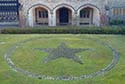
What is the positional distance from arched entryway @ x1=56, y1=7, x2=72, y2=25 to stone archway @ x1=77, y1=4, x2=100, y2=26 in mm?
1809

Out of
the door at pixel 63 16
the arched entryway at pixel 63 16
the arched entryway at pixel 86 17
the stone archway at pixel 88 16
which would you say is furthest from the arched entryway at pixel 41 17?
the arched entryway at pixel 86 17

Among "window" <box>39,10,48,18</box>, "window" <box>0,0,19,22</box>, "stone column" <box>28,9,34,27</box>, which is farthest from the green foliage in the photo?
"window" <box>0,0,19,22</box>

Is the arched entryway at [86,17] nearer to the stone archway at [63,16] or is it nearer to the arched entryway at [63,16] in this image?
the stone archway at [63,16]

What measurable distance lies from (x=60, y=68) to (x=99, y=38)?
970cm

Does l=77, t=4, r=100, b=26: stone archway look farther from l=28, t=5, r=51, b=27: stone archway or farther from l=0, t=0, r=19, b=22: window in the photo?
l=0, t=0, r=19, b=22: window

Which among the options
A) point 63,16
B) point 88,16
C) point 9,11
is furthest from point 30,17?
point 88,16

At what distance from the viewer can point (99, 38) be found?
32.4 metres

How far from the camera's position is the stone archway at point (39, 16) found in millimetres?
42719

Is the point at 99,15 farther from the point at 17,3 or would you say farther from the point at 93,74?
the point at 93,74

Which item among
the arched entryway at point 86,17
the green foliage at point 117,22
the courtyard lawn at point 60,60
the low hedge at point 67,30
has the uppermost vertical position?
the arched entryway at point 86,17

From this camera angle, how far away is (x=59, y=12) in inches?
1740

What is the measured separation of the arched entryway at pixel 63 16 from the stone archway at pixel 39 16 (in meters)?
1.77

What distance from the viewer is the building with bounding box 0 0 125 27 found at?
41500mm

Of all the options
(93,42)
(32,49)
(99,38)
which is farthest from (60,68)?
(99,38)
